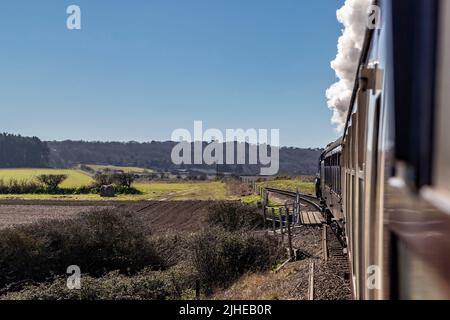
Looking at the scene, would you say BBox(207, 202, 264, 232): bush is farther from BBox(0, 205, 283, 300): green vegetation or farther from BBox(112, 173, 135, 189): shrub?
BBox(112, 173, 135, 189): shrub

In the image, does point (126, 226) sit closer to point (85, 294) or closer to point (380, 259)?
point (85, 294)

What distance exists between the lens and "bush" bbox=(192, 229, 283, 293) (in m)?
15.3

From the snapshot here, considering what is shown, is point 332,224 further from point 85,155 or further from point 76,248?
point 85,155

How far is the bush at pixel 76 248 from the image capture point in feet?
60.7

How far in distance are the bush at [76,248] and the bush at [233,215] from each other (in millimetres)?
4655

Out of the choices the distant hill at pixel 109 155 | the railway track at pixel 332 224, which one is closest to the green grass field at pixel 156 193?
the railway track at pixel 332 224

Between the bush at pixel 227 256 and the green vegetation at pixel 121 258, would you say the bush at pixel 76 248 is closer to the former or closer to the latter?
the green vegetation at pixel 121 258

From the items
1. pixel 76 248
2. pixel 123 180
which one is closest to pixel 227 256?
pixel 76 248

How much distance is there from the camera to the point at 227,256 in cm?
1580

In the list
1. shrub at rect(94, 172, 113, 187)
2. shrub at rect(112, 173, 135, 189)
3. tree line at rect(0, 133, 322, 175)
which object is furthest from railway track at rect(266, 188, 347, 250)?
tree line at rect(0, 133, 322, 175)

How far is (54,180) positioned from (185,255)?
74.3m

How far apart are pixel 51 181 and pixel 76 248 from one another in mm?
72441

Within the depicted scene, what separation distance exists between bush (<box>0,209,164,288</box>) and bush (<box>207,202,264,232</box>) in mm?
4655
